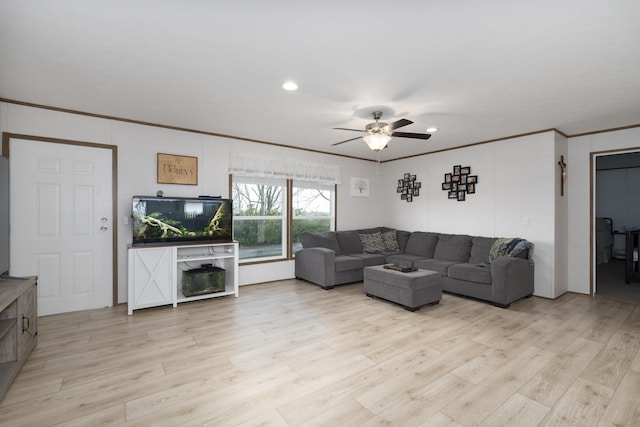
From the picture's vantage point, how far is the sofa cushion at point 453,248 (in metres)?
5.09

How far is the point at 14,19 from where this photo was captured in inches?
76.7

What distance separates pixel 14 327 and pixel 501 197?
6.08 meters

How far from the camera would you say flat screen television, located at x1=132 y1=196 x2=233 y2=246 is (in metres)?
3.90

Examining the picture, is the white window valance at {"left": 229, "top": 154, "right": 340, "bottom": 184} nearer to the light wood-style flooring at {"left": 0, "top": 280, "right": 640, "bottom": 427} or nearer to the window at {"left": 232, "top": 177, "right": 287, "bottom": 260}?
the window at {"left": 232, "top": 177, "right": 287, "bottom": 260}

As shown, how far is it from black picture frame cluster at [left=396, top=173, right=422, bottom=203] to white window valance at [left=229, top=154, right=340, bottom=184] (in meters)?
1.45

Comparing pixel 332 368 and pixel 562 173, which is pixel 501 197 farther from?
pixel 332 368

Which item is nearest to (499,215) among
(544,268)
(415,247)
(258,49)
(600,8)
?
(544,268)

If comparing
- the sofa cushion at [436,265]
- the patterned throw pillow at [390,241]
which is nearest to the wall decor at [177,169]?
the patterned throw pillow at [390,241]

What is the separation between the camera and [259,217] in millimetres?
5414

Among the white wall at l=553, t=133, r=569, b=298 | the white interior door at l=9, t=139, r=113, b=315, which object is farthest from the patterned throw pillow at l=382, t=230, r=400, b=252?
the white interior door at l=9, t=139, r=113, b=315

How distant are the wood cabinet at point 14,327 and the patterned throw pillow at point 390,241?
5.16 m

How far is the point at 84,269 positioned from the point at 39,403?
2.18m

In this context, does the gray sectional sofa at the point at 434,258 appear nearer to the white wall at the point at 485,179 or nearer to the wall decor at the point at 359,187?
the white wall at the point at 485,179

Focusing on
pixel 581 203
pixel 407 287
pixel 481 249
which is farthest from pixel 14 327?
pixel 581 203
